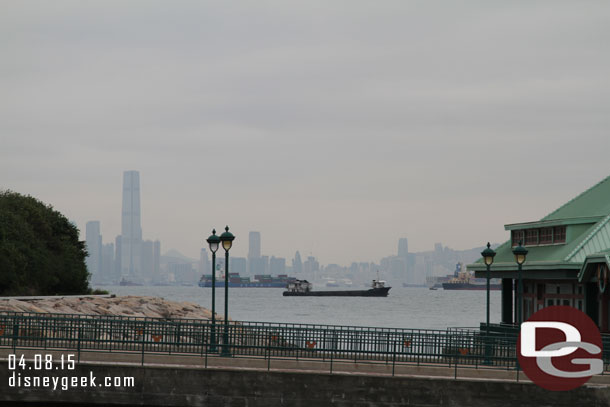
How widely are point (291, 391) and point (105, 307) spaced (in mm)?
42486

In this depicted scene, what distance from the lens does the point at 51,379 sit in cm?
2853

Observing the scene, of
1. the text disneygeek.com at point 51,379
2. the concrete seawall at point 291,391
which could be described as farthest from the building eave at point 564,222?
the text disneygeek.com at point 51,379

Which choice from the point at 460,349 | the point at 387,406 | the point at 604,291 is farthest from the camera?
the point at 604,291

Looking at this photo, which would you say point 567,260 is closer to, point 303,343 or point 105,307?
point 303,343

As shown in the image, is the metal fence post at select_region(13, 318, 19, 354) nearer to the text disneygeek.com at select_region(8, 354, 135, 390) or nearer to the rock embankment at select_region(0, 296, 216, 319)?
the text disneygeek.com at select_region(8, 354, 135, 390)

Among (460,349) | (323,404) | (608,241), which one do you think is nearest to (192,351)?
(323,404)

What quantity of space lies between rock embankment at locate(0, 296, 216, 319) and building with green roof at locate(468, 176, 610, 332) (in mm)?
24079

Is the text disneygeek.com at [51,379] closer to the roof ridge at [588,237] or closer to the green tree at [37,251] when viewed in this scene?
the roof ridge at [588,237]

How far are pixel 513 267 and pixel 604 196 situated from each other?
620 cm

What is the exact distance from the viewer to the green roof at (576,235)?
42000 mm

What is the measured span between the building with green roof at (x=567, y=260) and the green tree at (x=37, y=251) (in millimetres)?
41873

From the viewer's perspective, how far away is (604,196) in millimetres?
47500

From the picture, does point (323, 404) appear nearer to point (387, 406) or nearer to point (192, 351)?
point (387, 406)

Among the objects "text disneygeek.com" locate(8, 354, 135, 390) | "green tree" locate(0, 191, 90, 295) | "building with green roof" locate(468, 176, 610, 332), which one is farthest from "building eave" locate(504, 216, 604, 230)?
"green tree" locate(0, 191, 90, 295)
